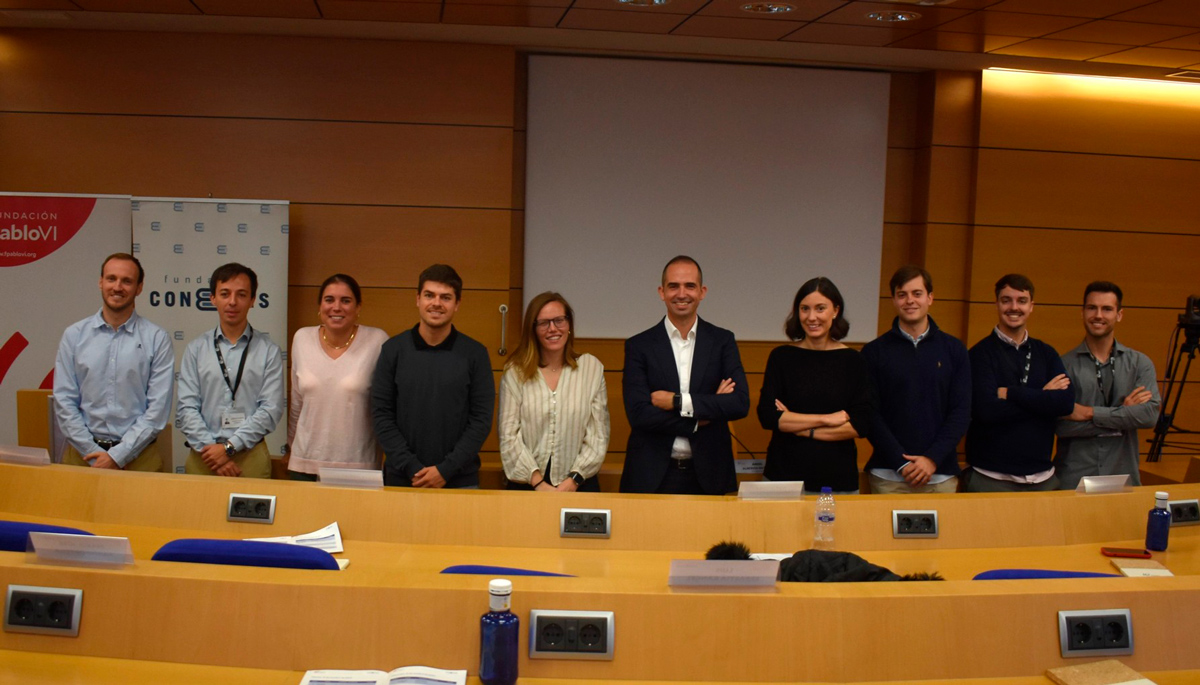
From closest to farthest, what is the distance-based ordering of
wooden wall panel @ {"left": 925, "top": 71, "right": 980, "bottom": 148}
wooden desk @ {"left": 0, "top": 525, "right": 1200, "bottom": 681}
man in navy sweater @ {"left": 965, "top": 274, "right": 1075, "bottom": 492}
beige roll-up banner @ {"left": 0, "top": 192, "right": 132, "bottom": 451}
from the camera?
wooden desk @ {"left": 0, "top": 525, "right": 1200, "bottom": 681} → man in navy sweater @ {"left": 965, "top": 274, "right": 1075, "bottom": 492} → beige roll-up banner @ {"left": 0, "top": 192, "right": 132, "bottom": 451} → wooden wall panel @ {"left": 925, "top": 71, "right": 980, "bottom": 148}

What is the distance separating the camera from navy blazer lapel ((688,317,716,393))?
146 inches

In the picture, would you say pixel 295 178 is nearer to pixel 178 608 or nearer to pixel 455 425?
pixel 455 425

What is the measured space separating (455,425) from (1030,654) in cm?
227

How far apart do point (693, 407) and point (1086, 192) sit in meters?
4.31

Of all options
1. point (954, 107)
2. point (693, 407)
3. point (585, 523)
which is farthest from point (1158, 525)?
point (954, 107)

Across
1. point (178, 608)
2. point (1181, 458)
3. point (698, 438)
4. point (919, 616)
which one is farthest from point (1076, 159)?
point (178, 608)

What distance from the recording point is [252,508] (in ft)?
9.85

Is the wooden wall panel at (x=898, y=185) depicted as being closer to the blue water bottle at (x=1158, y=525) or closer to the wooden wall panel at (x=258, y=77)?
the wooden wall panel at (x=258, y=77)

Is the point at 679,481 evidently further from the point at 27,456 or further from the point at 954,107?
the point at 954,107

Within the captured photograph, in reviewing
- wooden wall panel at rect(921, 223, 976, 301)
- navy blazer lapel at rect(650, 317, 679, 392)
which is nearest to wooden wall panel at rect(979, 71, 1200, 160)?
wooden wall panel at rect(921, 223, 976, 301)

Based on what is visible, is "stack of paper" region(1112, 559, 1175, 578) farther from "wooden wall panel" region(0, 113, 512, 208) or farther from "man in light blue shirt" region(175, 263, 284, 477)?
"wooden wall panel" region(0, 113, 512, 208)

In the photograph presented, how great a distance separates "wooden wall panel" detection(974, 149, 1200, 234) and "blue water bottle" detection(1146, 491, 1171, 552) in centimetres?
340

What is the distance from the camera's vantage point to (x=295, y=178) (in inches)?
224

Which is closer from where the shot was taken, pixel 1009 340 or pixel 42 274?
pixel 1009 340
